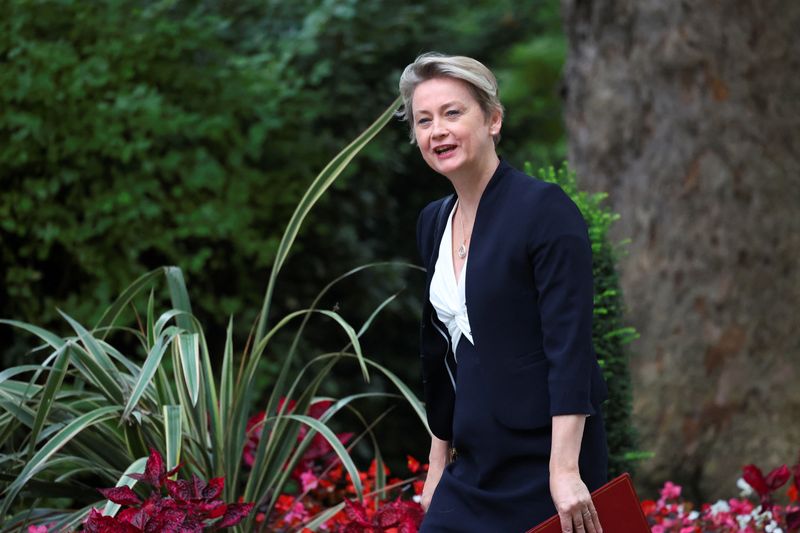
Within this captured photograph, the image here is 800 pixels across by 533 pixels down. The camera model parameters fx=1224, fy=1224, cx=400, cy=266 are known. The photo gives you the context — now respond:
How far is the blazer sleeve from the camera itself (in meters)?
2.62

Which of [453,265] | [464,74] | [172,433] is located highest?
[464,74]

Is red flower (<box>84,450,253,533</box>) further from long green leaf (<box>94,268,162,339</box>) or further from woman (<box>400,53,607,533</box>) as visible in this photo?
long green leaf (<box>94,268,162,339</box>)

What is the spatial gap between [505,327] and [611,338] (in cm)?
180

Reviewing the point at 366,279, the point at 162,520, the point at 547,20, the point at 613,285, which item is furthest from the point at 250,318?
the point at 547,20

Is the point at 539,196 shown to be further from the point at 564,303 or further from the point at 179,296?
the point at 179,296

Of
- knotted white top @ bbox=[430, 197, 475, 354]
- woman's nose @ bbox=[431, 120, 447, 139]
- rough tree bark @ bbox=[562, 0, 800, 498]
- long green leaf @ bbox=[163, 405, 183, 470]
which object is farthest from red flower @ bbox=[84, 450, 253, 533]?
rough tree bark @ bbox=[562, 0, 800, 498]

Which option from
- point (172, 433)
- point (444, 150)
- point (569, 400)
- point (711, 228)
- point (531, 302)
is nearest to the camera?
→ point (569, 400)

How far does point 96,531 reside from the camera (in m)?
3.00

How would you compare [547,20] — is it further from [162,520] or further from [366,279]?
[162,520]

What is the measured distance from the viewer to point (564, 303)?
2.64 meters

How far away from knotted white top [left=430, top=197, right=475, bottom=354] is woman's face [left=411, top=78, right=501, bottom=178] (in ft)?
0.71

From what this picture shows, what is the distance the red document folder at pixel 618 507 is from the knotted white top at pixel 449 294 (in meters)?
0.45

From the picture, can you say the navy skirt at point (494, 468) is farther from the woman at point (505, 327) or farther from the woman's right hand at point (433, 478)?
the woman's right hand at point (433, 478)

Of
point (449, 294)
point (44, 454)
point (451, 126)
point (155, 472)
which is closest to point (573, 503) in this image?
point (449, 294)
